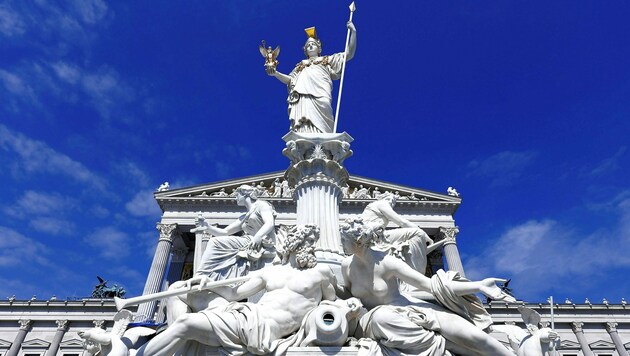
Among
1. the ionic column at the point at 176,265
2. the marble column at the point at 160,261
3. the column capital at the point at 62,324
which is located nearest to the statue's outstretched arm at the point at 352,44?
the marble column at the point at 160,261

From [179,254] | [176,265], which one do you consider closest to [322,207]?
[176,265]

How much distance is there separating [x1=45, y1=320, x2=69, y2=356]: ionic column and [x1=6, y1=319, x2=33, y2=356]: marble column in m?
2.07

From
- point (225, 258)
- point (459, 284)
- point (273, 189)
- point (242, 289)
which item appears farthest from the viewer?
point (273, 189)

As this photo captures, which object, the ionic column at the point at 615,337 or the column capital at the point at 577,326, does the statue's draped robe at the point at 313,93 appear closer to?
the column capital at the point at 577,326

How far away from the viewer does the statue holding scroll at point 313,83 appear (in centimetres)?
722

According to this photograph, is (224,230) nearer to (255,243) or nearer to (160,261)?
(255,243)

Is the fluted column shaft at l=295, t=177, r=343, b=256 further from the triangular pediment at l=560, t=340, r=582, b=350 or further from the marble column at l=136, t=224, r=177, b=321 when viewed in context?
the triangular pediment at l=560, t=340, r=582, b=350

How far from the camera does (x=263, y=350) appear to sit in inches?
140

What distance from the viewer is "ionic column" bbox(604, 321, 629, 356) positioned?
30.5 metres

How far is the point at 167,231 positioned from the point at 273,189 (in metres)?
9.03

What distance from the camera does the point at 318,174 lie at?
643 centimetres

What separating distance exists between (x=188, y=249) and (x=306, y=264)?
35.6m

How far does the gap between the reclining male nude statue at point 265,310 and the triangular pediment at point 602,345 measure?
34972mm

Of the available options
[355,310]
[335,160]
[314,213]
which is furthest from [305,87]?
[355,310]
